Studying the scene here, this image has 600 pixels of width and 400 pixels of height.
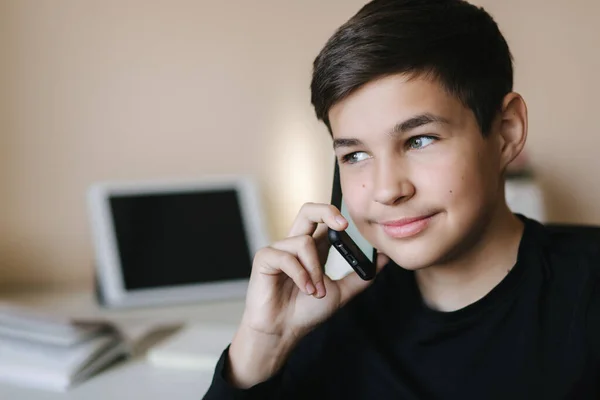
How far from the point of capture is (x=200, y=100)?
156 centimetres

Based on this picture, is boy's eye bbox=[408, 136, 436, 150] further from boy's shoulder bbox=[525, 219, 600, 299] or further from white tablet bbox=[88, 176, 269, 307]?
white tablet bbox=[88, 176, 269, 307]

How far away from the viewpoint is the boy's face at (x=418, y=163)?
67cm

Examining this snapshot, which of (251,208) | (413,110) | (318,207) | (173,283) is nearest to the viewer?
(413,110)

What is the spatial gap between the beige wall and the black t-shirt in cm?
73

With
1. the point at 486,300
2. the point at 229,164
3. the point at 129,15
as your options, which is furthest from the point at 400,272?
the point at 129,15

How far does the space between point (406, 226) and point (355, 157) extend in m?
0.11

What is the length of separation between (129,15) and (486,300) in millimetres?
1155

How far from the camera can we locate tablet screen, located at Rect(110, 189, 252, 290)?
1399mm

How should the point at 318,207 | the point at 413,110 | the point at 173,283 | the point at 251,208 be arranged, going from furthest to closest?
the point at 251,208 < the point at 173,283 < the point at 318,207 < the point at 413,110

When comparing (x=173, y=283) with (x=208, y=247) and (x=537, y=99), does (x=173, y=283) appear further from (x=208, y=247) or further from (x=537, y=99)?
(x=537, y=99)


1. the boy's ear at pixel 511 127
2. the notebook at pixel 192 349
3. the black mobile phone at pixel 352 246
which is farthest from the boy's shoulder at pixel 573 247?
the notebook at pixel 192 349

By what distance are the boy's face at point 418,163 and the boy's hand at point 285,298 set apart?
83 mm

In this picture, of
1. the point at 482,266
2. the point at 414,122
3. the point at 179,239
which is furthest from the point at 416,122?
the point at 179,239

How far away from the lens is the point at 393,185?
67 centimetres
